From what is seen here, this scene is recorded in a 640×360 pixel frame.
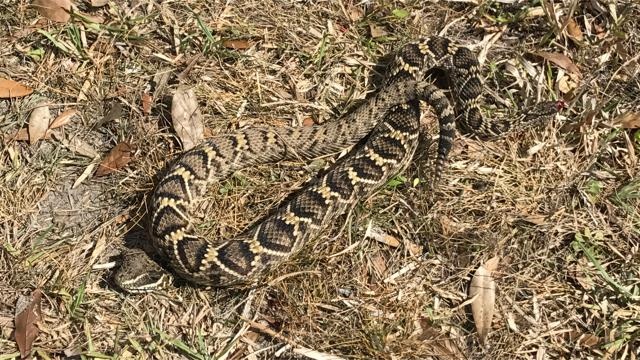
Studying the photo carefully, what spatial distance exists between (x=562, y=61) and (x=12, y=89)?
16.6 ft

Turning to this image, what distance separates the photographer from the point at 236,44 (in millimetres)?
5922

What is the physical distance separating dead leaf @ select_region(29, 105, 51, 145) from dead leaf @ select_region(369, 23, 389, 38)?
3070 millimetres

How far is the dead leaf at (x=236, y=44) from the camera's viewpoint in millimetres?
5910

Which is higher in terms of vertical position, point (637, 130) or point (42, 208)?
point (637, 130)

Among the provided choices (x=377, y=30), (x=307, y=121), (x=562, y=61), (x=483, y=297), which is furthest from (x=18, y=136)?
(x=562, y=61)

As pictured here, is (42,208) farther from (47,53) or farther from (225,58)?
(225,58)

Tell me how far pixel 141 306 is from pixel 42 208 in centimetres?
125

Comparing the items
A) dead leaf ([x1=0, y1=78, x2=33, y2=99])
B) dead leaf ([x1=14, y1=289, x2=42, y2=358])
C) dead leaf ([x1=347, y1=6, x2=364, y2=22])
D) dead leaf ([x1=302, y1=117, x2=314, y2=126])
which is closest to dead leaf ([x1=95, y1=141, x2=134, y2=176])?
dead leaf ([x1=0, y1=78, x2=33, y2=99])

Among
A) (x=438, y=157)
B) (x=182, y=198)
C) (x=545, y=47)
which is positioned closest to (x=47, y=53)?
(x=182, y=198)

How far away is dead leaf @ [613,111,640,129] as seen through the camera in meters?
5.65

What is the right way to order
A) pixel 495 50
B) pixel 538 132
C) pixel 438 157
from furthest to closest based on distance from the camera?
pixel 495 50, pixel 538 132, pixel 438 157

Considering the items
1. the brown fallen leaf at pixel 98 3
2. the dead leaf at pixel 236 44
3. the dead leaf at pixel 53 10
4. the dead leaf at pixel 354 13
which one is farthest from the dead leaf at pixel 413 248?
the dead leaf at pixel 53 10

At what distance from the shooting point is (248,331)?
5004mm

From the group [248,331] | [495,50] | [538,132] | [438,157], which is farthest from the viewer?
[495,50]
